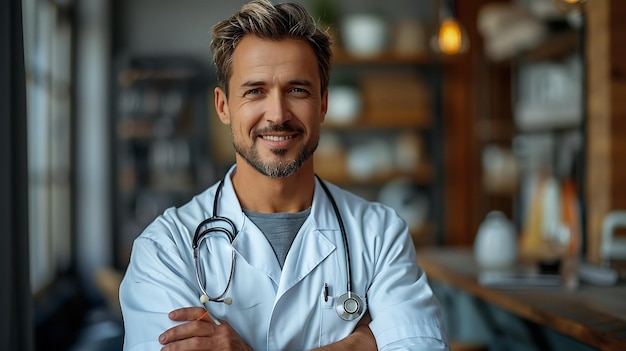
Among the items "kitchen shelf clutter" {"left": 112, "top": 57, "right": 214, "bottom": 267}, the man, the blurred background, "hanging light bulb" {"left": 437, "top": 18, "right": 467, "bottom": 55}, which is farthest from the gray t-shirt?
"kitchen shelf clutter" {"left": 112, "top": 57, "right": 214, "bottom": 267}

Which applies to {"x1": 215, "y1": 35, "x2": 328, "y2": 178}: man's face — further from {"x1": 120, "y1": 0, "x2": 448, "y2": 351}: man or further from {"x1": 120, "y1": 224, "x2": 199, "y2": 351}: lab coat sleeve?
{"x1": 120, "y1": 224, "x2": 199, "y2": 351}: lab coat sleeve

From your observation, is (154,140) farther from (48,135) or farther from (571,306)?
(571,306)

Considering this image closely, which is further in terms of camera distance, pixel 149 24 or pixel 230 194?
pixel 149 24

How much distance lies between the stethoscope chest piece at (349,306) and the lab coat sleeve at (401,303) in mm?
36

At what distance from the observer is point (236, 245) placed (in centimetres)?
161

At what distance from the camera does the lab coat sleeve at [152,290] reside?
59.3 inches

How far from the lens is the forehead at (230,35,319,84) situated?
1.58 metres

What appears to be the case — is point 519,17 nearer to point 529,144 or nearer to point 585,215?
point 529,144

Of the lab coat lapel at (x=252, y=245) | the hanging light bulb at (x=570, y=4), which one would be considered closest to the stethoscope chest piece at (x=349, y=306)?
the lab coat lapel at (x=252, y=245)

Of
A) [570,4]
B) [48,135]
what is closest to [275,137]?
[570,4]

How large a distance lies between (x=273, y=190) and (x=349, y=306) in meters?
0.30

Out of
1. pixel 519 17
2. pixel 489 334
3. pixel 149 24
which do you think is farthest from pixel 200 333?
pixel 149 24

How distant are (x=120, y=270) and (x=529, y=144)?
2744 millimetres

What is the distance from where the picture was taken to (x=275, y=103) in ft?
5.16
